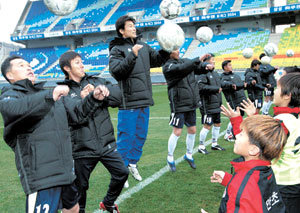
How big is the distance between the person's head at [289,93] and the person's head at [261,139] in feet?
2.68

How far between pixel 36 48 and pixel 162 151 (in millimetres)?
38442

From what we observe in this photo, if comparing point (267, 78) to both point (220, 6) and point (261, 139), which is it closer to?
point (261, 139)

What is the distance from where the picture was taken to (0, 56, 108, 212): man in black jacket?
6.63ft

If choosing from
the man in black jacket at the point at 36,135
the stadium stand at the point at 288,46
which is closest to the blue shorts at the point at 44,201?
the man in black jacket at the point at 36,135

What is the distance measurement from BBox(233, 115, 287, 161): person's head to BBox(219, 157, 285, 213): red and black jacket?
6 cm

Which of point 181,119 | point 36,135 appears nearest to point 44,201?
point 36,135

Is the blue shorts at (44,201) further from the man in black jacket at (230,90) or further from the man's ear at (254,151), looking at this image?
the man in black jacket at (230,90)

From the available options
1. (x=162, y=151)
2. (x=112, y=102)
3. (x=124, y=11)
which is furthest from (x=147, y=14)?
(x=112, y=102)

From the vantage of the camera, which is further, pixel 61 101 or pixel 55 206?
pixel 61 101

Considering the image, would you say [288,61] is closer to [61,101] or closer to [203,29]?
[203,29]

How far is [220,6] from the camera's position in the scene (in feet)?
101

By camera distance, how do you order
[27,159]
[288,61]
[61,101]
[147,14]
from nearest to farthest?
[27,159]
[61,101]
[288,61]
[147,14]

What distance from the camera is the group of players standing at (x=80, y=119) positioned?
2146 millimetres

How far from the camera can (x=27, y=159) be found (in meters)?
2.15
